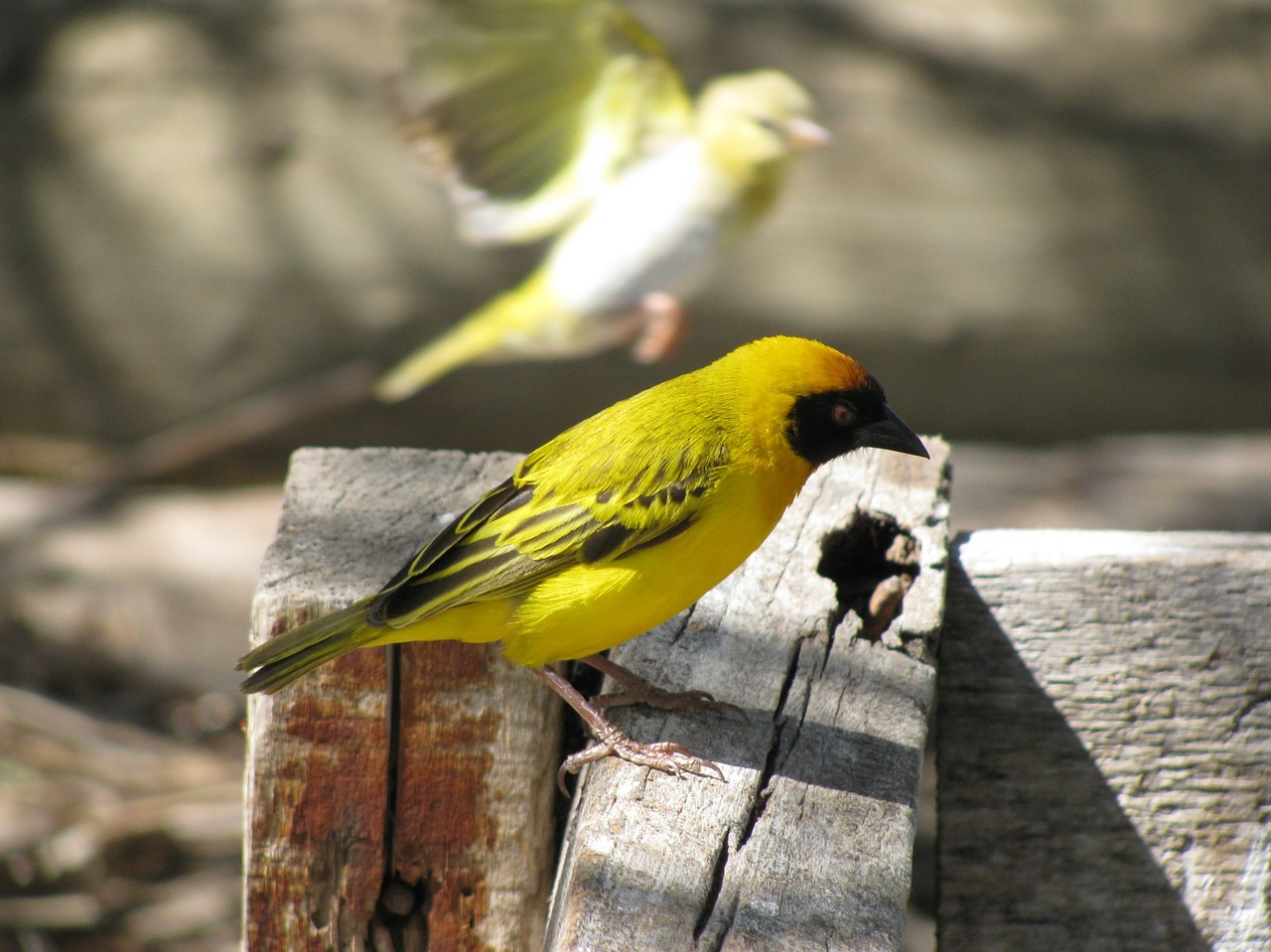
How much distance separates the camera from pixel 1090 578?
254cm

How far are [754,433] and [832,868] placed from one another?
124 centimetres

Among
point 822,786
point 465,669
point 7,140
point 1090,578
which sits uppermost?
point 7,140

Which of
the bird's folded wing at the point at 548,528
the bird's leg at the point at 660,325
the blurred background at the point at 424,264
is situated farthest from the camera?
the blurred background at the point at 424,264

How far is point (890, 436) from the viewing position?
9.70 ft

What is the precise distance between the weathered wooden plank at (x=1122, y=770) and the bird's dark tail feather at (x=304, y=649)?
3.54ft

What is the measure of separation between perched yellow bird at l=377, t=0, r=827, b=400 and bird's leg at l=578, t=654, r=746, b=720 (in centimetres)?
234

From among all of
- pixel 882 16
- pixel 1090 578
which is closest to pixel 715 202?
pixel 882 16

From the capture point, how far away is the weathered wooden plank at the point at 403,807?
229cm

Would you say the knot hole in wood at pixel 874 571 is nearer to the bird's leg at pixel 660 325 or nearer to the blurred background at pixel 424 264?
the bird's leg at pixel 660 325

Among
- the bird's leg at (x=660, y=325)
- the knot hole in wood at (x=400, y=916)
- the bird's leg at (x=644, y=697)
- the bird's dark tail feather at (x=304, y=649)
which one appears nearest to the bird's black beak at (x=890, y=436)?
the bird's leg at (x=644, y=697)

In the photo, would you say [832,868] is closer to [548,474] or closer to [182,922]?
A: [548,474]

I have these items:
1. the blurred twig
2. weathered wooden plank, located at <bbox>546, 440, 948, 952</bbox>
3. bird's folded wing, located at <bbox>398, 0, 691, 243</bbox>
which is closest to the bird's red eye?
weathered wooden plank, located at <bbox>546, 440, 948, 952</bbox>

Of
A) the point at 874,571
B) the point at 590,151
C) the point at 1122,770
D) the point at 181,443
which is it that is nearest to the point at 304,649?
the point at 874,571

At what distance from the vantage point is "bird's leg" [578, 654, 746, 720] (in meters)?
2.28
